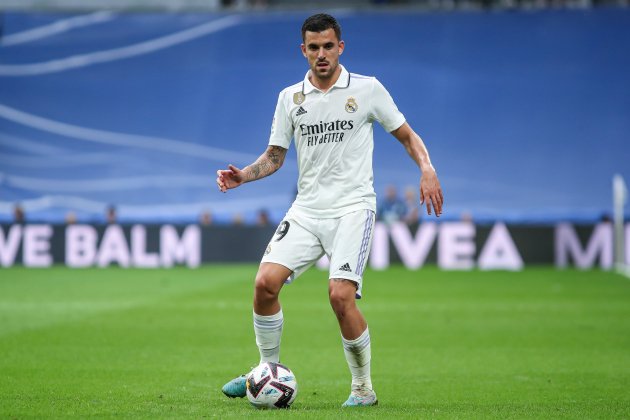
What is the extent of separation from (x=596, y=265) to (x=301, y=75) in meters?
12.3

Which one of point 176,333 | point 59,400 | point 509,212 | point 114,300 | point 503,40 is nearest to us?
point 59,400

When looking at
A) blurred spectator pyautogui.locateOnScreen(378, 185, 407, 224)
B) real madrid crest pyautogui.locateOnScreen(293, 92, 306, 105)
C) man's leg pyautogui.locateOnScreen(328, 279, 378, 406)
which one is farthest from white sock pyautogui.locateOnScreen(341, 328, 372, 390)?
blurred spectator pyautogui.locateOnScreen(378, 185, 407, 224)

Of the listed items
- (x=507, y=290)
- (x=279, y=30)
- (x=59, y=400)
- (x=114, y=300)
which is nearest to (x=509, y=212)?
(x=279, y=30)

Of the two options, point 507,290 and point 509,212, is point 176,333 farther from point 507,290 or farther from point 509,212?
point 509,212

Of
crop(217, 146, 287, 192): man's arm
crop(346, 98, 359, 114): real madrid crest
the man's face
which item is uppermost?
the man's face

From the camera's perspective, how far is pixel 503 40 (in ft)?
113

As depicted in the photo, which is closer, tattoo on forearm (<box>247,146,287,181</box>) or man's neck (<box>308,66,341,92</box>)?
man's neck (<box>308,66,341,92</box>)

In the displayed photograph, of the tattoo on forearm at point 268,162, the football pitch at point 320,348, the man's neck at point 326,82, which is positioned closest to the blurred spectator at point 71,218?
the football pitch at point 320,348

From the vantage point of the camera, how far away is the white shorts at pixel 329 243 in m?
7.41

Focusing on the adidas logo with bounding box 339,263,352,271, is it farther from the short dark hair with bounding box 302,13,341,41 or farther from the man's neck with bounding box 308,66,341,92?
the short dark hair with bounding box 302,13,341,41

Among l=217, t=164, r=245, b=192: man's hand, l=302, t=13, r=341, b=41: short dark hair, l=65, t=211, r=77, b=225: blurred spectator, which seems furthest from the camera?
l=65, t=211, r=77, b=225: blurred spectator

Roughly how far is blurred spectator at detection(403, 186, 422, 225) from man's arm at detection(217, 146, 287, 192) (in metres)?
18.8

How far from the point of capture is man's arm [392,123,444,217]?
7.27 metres

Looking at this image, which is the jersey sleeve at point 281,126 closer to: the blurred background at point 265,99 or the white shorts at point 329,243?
the white shorts at point 329,243
